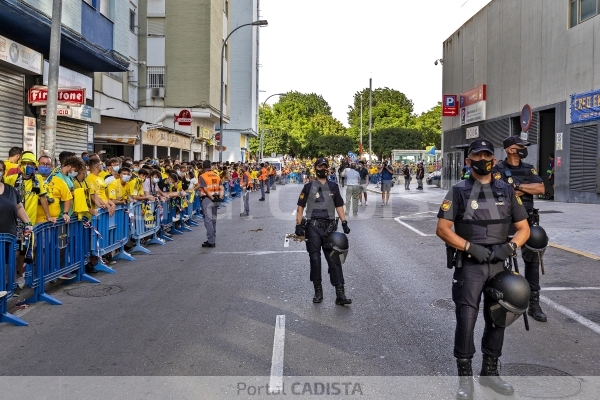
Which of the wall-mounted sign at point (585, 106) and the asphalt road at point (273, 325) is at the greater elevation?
the wall-mounted sign at point (585, 106)

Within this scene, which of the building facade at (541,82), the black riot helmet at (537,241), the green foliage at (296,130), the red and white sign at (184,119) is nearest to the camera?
the black riot helmet at (537,241)

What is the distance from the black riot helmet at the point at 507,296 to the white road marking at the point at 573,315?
240cm

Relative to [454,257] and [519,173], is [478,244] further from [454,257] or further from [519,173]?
[519,173]

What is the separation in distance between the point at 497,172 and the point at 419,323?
1.80 metres

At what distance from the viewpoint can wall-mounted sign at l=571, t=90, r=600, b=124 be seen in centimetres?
2184

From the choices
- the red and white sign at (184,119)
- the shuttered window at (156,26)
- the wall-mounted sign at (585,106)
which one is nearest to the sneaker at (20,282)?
the wall-mounted sign at (585,106)

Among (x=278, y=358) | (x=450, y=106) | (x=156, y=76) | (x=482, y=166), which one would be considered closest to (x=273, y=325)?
(x=278, y=358)

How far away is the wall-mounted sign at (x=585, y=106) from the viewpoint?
21.8 m

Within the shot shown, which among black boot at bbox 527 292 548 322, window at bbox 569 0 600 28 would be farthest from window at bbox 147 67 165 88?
black boot at bbox 527 292 548 322

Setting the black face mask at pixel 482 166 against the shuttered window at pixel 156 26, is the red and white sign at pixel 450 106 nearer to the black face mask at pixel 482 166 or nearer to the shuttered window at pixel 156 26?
the shuttered window at pixel 156 26

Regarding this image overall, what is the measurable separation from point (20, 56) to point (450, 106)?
30413 mm

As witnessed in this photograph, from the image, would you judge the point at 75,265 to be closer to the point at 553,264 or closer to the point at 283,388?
the point at 283,388

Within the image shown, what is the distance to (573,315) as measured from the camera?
6.95 metres

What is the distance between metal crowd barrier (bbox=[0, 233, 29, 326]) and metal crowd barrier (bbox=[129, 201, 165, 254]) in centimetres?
490
